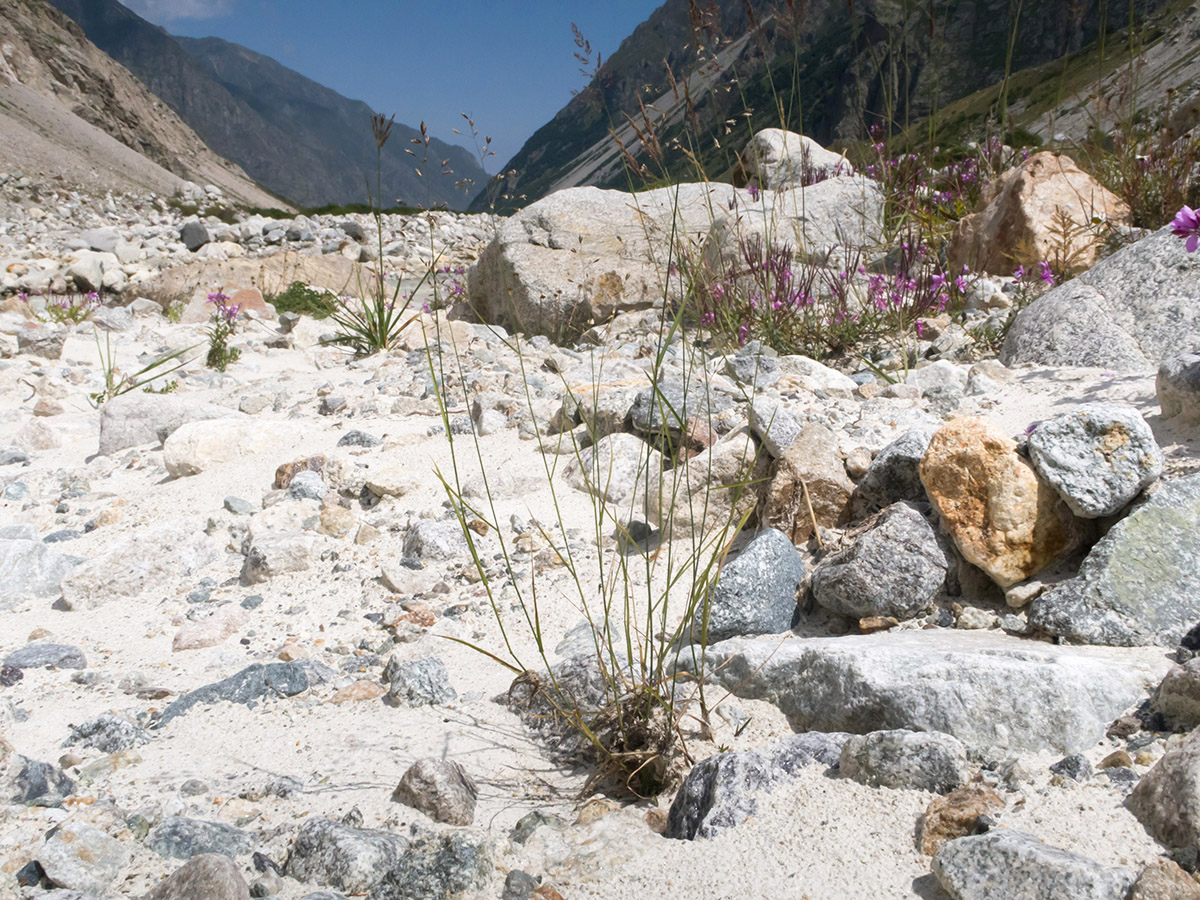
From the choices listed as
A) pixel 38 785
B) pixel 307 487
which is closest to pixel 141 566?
pixel 307 487

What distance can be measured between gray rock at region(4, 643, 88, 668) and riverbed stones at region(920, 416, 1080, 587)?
2.60 meters

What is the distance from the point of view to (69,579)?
2.75 m

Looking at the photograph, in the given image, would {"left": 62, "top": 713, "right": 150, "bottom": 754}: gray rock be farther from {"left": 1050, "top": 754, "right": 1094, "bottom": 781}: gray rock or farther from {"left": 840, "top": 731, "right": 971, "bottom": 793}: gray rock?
{"left": 1050, "top": 754, "right": 1094, "bottom": 781}: gray rock

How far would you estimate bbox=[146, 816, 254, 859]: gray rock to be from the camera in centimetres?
143

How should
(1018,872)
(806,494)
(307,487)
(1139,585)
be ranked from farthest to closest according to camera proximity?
(307,487) < (806,494) < (1139,585) < (1018,872)

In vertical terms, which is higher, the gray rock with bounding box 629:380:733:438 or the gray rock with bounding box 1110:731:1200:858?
the gray rock with bounding box 629:380:733:438

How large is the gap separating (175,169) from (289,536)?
36.4m

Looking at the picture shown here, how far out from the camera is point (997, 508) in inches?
83.2

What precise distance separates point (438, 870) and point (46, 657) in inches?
65.6

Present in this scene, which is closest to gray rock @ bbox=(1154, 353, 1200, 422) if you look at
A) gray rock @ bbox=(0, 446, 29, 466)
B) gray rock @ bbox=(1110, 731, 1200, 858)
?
gray rock @ bbox=(1110, 731, 1200, 858)

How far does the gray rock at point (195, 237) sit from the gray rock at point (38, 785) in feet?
45.5

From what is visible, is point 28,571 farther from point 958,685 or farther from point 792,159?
point 792,159

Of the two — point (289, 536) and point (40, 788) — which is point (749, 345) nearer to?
point (289, 536)

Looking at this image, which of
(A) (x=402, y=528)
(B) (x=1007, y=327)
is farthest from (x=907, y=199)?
(A) (x=402, y=528)
